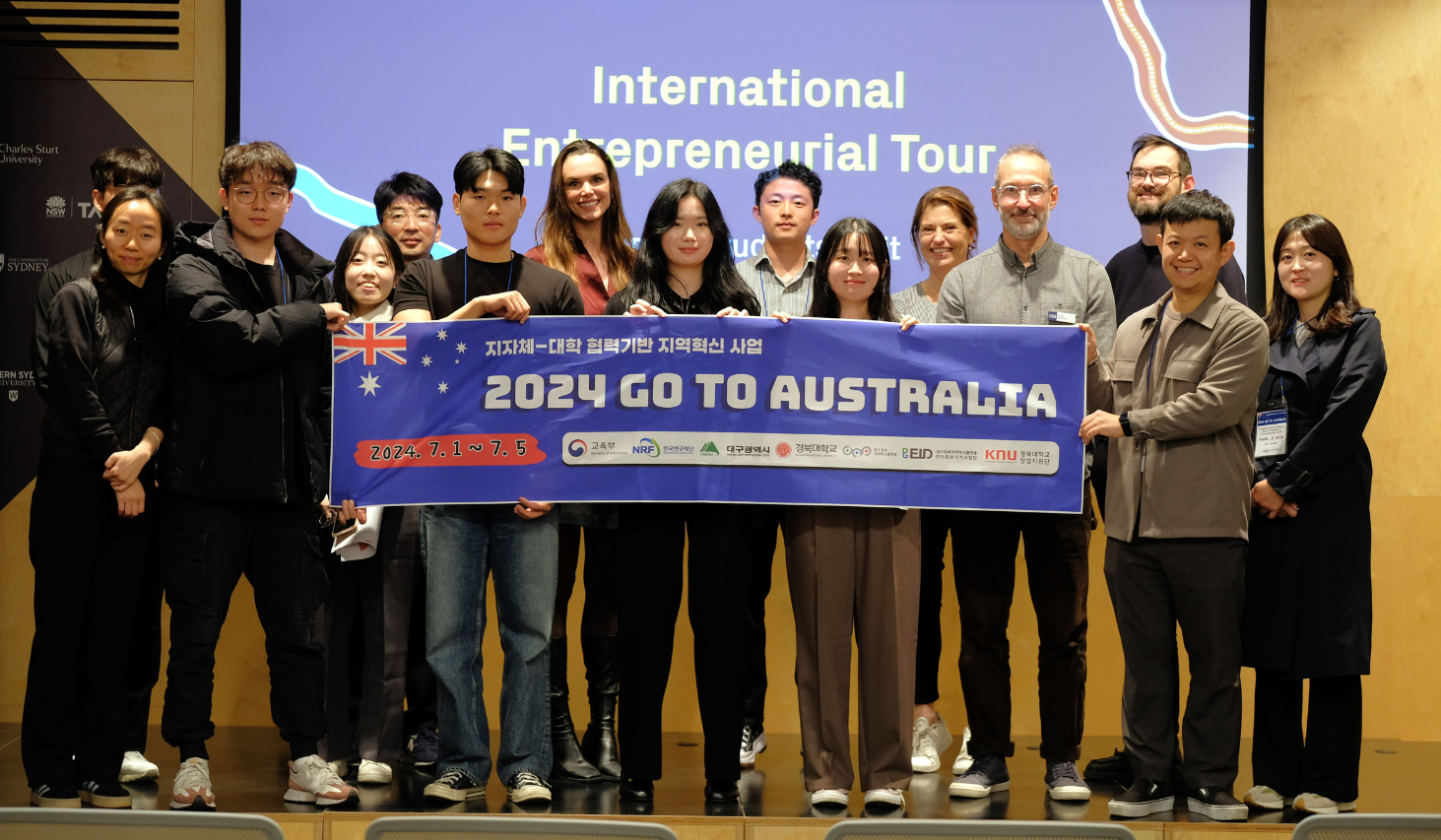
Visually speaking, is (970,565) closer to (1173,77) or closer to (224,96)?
(1173,77)

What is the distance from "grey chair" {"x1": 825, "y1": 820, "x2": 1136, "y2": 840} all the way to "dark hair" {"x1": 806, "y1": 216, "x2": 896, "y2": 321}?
6.35 feet

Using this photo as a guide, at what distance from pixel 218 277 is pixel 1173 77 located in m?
3.80

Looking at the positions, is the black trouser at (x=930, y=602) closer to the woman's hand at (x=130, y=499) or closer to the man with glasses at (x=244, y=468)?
the man with glasses at (x=244, y=468)

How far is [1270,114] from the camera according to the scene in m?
4.90

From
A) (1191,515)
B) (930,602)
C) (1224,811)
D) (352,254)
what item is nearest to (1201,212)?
(1191,515)

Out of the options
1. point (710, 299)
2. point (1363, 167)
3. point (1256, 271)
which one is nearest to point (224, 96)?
point (710, 299)

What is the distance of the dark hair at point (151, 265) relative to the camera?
3154mm

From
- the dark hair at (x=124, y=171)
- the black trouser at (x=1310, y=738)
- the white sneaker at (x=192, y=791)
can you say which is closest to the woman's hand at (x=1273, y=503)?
the black trouser at (x=1310, y=738)

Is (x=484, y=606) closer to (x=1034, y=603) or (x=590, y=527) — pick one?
(x=590, y=527)

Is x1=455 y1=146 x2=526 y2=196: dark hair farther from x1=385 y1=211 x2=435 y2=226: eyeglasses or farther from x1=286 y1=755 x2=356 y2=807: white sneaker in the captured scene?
x1=286 y1=755 x2=356 y2=807: white sneaker

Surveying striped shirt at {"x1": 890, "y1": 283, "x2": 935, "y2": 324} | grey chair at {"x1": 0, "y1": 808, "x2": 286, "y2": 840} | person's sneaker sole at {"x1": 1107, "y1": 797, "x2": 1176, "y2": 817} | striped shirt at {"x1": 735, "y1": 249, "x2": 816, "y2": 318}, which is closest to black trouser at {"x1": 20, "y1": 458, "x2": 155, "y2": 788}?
grey chair at {"x1": 0, "y1": 808, "x2": 286, "y2": 840}

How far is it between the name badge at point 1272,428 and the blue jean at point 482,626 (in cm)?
207

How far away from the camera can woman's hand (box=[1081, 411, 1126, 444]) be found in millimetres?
3254

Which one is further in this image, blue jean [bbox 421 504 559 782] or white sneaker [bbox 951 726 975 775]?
white sneaker [bbox 951 726 975 775]
